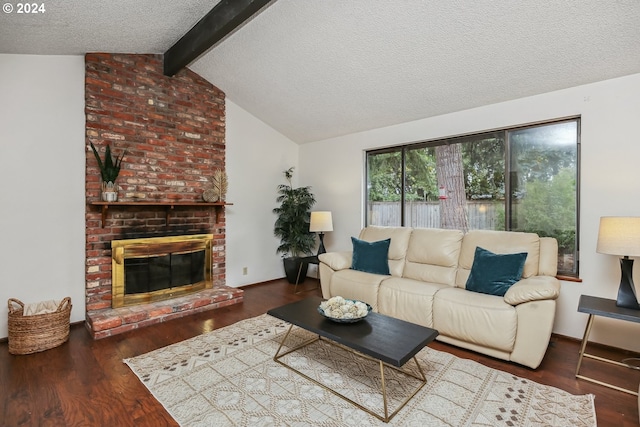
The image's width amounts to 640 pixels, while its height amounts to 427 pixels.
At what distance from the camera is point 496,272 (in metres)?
2.79

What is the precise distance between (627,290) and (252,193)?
435cm

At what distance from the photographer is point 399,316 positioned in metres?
3.08

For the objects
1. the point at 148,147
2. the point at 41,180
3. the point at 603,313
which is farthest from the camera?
the point at 148,147

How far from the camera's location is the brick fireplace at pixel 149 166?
11.0 feet

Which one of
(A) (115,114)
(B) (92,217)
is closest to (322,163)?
(A) (115,114)

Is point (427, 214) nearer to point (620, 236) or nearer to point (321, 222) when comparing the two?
point (321, 222)

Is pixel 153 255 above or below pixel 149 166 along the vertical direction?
below

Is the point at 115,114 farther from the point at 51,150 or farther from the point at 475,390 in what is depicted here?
the point at 475,390

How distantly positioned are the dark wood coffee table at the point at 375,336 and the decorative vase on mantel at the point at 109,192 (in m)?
2.25

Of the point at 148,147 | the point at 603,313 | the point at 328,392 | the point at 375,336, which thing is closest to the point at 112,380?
the point at 328,392

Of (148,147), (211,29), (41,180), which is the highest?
(211,29)

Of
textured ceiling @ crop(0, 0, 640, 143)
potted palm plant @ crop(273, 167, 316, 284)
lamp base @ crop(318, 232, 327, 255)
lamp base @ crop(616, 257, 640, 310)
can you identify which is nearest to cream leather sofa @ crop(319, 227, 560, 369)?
lamp base @ crop(616, 257, 640, 310)

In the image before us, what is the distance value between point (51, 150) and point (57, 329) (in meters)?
1.77

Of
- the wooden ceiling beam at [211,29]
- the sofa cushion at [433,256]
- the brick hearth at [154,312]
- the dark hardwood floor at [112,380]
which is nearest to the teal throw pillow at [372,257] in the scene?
the sofa cushion at [433,256]
